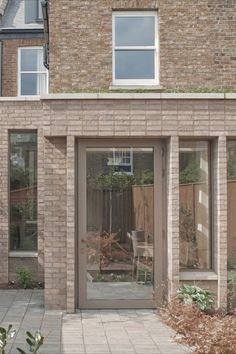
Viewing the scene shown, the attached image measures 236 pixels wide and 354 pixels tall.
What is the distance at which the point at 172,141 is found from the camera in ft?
35.3

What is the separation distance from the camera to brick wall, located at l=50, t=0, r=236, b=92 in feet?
39.4

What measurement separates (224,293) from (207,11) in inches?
222

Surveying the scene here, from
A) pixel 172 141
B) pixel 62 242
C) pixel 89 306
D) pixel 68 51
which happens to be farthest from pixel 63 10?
pixel 89 306

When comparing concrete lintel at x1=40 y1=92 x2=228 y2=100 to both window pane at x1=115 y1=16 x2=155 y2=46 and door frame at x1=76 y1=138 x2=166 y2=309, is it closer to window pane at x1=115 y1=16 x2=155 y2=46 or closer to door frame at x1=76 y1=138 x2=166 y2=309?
door frame at x1=76 y1=138 x2=166 y2=309

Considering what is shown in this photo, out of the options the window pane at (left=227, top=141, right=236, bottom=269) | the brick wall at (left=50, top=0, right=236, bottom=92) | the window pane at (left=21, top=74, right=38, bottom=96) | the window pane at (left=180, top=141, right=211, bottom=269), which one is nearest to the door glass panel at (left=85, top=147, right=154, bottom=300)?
the window pane at (left=180, top=141, right=211, bottom=269)

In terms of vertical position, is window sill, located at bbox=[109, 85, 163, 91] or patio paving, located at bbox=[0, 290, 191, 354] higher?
window sill, located at bbox=[109, 85, 163, 91]

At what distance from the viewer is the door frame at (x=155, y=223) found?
10.9 metres

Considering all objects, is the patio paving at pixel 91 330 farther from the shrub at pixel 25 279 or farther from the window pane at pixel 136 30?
the window pane at pixel 136 30

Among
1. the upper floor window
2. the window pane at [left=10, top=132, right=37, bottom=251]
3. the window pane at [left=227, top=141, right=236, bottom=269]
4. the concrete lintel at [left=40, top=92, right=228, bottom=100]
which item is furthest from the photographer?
the window pane at [left=10, top=132, right=37, bottom=251]

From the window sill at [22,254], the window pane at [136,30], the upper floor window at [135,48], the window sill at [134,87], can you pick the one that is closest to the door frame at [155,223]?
the window sill at [134,87]

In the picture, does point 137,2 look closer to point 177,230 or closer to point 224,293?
point 177,230

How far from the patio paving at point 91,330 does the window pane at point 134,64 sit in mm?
4762

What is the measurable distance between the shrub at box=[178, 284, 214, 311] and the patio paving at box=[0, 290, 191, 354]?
1.96 feet

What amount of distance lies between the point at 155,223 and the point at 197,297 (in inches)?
62.1
